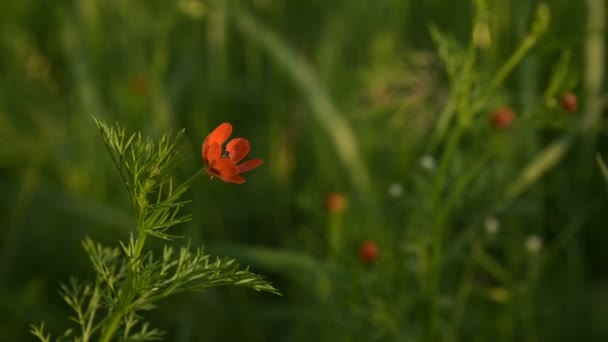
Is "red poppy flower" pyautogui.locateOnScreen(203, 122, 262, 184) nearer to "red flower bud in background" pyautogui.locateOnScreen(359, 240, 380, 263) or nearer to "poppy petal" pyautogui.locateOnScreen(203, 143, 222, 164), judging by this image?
"poppy petal" pyautogui.locateOnScreen(203, 143, 222, 164)

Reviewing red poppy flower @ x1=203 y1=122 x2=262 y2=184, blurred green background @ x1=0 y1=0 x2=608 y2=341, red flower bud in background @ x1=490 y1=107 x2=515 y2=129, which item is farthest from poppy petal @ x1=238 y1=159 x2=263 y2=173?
red flower bud in background @ x1=490 y1=107 x2=515 y2=129

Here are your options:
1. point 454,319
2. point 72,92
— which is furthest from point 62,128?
point 454,319

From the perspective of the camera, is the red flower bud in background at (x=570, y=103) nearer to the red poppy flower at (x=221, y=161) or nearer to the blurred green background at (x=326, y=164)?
the blurred green background at (x=326, y=164)

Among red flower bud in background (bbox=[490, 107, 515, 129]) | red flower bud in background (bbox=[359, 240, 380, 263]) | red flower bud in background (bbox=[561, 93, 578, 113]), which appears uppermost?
red flower bud in background (bbox=[490, 107, 515, 129])

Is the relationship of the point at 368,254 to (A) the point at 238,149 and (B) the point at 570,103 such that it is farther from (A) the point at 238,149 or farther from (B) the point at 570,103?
(A) the point at 238,149

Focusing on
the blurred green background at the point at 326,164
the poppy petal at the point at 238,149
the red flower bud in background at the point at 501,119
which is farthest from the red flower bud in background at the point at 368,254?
the poppy petal at the point at 238,149

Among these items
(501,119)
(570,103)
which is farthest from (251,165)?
(501,119)

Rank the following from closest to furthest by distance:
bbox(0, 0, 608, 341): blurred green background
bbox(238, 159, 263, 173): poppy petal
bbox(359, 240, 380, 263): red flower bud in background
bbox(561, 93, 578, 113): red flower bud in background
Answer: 1. bbox(238, 159, 263, 173): poppy petal
2. bbox(561, 93, 578, 113): red flower bud in background
3. bbox(359, 240, 380, 263): red flower bud in background
4. bbox(0, 0, 608, 341): blurred green background

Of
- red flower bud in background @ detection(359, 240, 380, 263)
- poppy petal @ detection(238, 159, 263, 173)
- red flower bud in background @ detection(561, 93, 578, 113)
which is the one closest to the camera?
poppy petal @ detection(238, 159, 263, 173)
